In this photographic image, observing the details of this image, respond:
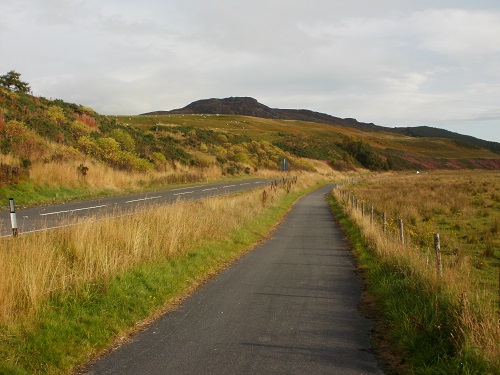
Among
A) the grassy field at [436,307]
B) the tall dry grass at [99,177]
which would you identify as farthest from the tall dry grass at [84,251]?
the tall dry grass at [99,177]

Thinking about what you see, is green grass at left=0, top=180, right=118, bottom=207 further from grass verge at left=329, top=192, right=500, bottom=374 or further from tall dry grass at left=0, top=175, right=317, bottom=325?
grass verge at left=329, top=192, right=500, bottom=374

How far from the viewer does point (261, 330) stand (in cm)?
613

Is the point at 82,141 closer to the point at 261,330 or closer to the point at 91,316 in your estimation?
the point at 91,316

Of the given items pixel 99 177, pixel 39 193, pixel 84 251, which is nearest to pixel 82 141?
pixel 99 177

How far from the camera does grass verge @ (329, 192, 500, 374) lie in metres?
4.64

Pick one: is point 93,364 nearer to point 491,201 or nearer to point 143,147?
point 491,201

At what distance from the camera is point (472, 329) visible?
483 cm

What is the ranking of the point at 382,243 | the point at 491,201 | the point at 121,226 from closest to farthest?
1. the point at 121,226
2. the point at 382,243
3. the point at 491,201

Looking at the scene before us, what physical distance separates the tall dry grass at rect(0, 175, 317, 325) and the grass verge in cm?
429

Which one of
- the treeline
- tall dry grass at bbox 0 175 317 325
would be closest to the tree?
the treeline

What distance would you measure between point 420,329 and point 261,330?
77.5 inches

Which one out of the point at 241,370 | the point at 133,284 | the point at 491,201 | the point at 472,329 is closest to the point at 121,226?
the point at 133,284

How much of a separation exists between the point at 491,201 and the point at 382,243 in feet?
68.1

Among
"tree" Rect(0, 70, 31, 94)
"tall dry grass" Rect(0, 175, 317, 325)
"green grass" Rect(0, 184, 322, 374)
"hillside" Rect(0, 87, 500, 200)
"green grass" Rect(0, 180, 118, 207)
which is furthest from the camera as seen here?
"tree" Rect(0, 70, 31, 94)
